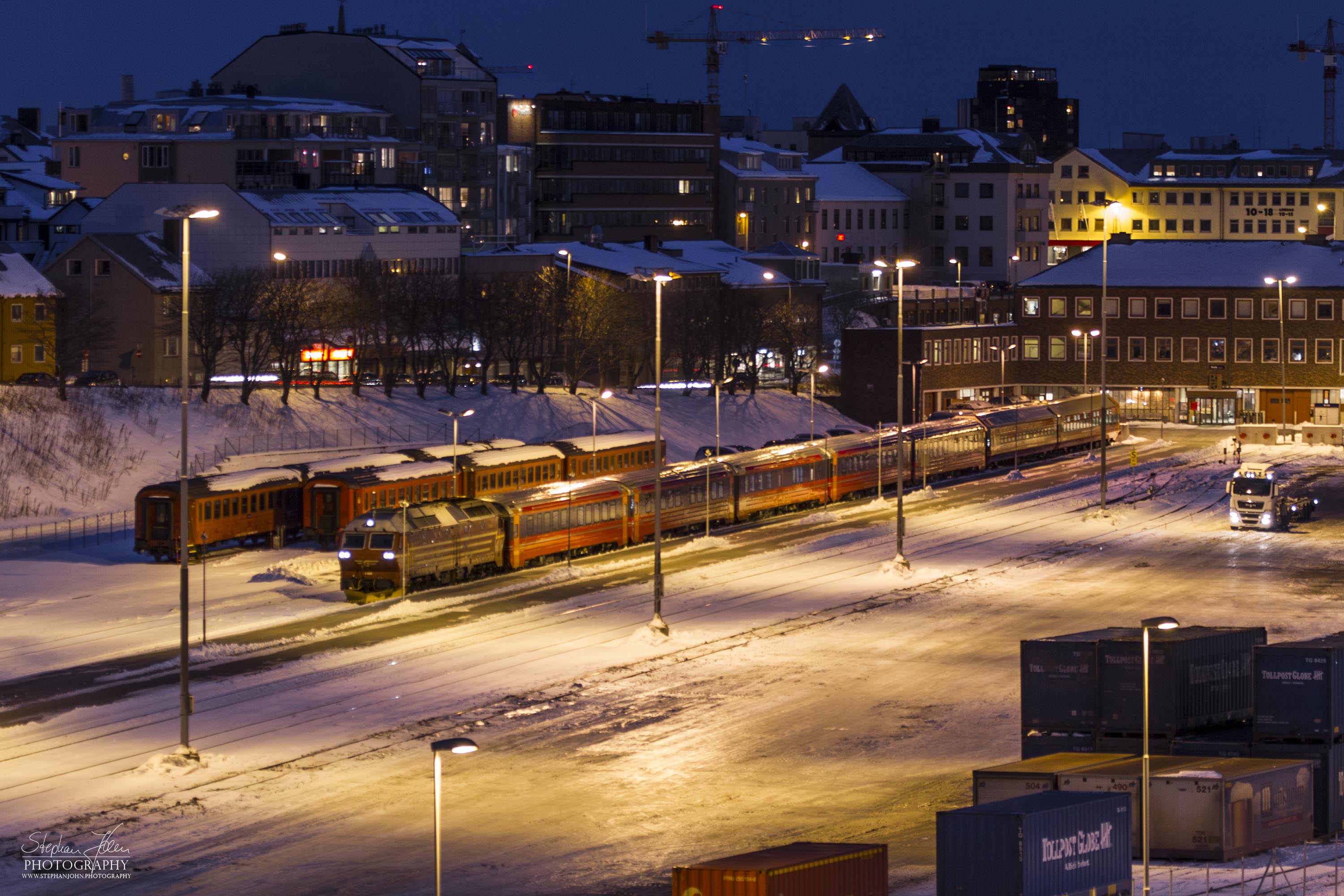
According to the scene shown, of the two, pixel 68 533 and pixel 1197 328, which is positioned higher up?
pixel 1197 328

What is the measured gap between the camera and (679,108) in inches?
7485

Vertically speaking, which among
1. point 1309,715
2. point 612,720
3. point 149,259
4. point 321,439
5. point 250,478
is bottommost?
point 612,720

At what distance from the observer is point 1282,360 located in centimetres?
11688

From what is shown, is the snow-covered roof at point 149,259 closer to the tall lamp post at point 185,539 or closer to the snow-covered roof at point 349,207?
the snow-covered roof at point 349,207

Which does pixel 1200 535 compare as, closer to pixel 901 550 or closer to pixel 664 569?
pixel 901 550

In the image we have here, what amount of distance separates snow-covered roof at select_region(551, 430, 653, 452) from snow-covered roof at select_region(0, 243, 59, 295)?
30.9m

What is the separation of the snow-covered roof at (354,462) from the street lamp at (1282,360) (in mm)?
53767

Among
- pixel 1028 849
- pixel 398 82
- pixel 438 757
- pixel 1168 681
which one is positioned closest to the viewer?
pixel 438 757

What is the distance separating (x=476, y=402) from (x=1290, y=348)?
5491 centimetres

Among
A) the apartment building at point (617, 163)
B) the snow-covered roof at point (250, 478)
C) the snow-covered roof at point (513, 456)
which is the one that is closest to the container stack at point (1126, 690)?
the snow-covered roof at point (250, 478)

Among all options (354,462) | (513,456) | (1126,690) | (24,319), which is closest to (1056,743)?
(1126,690)

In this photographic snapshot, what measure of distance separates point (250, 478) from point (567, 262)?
62.7 metres

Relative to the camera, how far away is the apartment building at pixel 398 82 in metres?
165

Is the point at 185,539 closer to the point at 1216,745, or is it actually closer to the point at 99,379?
the point at 1216,745
